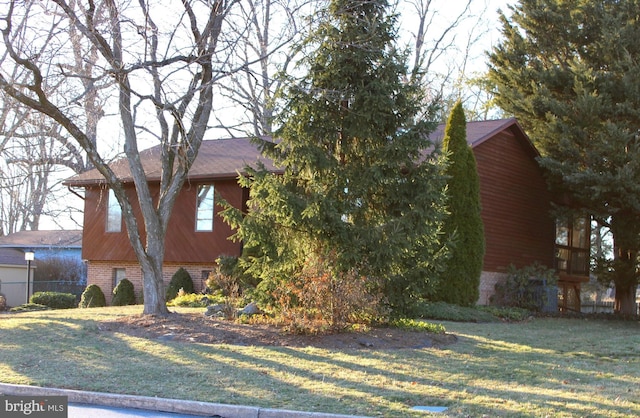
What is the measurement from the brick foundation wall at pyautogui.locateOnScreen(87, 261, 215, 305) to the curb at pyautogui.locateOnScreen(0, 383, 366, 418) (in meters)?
16.0

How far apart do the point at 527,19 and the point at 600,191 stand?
6.63 meters

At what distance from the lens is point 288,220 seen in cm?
1305

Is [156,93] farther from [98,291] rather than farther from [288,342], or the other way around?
[98,291]

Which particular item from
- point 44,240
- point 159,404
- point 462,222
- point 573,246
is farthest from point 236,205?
point 44,240

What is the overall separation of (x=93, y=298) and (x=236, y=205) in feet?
20.7

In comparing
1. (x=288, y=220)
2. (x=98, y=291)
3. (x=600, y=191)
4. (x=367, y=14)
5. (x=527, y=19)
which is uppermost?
(x=527, y=19)

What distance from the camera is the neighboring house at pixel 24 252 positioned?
36.3 m

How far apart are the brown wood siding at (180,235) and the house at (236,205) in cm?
3

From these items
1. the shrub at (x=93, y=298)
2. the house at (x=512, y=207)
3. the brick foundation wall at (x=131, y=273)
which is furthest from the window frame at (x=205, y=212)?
the house at (x=512, y=207)

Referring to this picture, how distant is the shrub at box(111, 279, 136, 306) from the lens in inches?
970

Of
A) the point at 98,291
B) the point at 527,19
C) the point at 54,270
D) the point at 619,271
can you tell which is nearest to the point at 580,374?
the point at 619,271

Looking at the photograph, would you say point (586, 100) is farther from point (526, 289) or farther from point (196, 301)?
point (196, 301)

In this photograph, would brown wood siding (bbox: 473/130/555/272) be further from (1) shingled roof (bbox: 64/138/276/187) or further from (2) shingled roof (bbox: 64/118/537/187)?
(1) shingled roof (bbox: 64/138/276/187)

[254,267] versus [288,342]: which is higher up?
[254,267]
